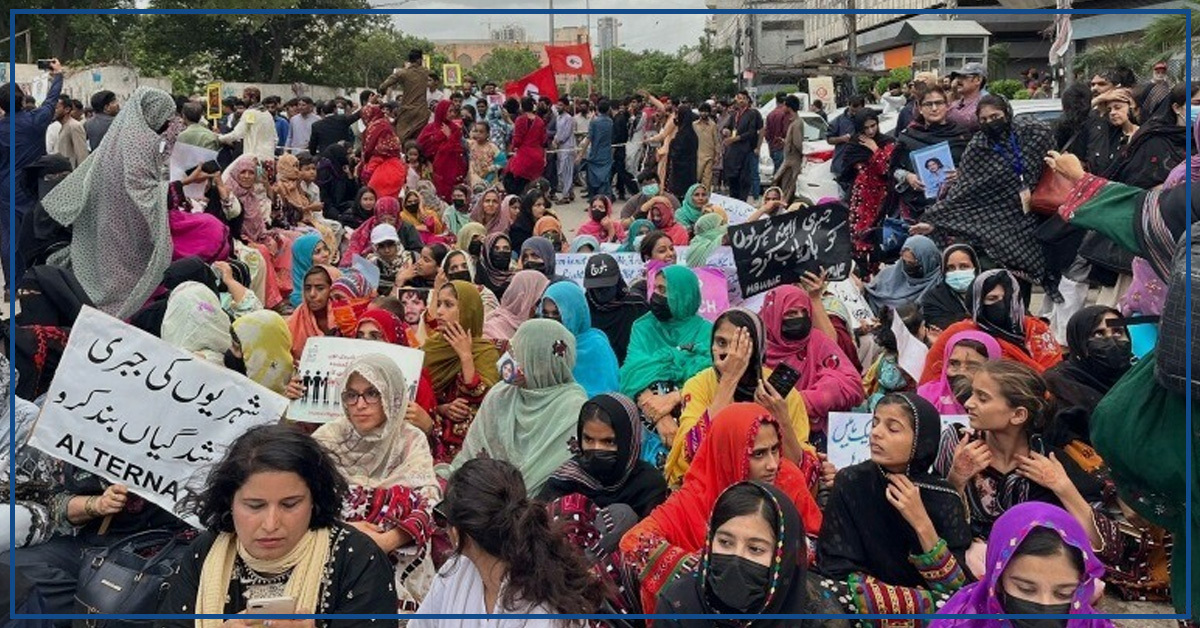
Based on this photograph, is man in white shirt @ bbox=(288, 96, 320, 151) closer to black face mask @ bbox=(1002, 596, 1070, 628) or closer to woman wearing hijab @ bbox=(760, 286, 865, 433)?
woman wearing hijab @ bbox=(760, 286, 865, 433)

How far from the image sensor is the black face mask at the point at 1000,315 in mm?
5203

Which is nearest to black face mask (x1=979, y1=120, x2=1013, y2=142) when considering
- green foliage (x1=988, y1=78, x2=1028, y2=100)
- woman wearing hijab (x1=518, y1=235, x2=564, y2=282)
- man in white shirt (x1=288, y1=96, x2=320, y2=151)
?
woman wearing hijab (x1=518, y1=235, x2=564, y2=282)

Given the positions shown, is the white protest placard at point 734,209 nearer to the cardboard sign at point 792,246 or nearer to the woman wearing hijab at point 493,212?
the woman wearing hijab at point 493,212

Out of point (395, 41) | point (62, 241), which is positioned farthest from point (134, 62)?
point (62, 241)

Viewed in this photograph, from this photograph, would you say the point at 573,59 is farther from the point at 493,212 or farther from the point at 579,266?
the point at 579,266

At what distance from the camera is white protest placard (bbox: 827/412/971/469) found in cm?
437

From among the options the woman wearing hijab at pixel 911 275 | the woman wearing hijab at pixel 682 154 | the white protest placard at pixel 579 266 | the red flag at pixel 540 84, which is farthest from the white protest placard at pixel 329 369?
the red flag at pixel 540 84

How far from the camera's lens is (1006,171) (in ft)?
21.2

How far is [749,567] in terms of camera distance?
9.21 ft

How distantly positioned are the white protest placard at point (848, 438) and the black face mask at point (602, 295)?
7.36ft

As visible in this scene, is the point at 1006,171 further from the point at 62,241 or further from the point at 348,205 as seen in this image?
the point at 348,205

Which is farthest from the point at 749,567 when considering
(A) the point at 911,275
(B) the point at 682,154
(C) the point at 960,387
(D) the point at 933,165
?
(B) the point at 682,154

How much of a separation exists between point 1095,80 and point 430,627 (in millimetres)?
6822

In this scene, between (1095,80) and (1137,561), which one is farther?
(1095,80)
